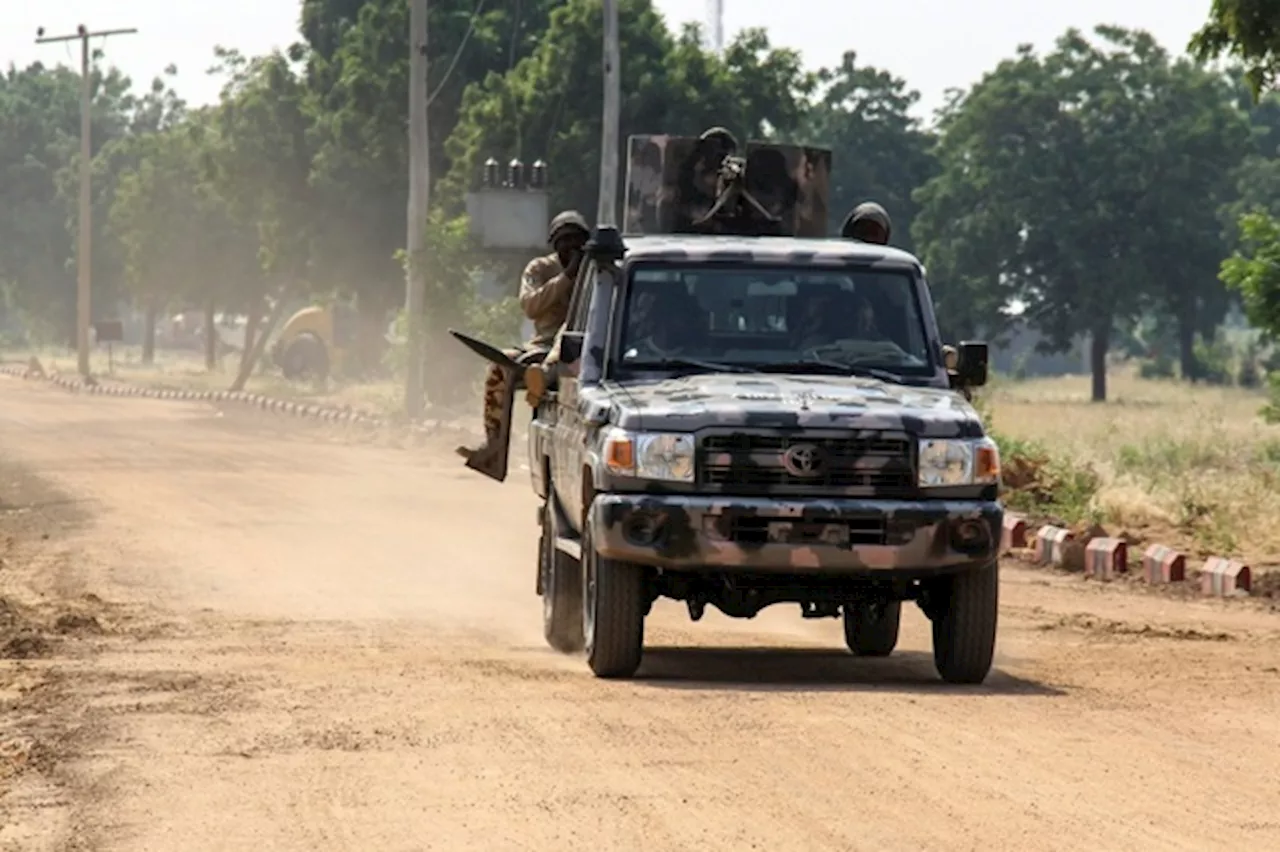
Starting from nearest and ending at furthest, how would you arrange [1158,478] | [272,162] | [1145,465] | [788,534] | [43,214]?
[788,534]
[1158,478]
[1145,465]
[272,162]
[43,214]

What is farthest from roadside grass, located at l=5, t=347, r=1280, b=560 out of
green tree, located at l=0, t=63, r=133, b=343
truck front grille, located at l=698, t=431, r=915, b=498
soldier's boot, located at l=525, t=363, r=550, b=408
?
green tree, located at l=0, t=63, r=133, b=343

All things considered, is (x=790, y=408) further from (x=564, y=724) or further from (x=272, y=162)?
(x=272, y=162)

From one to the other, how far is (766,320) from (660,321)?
519 mm

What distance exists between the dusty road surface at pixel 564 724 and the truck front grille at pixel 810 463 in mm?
919

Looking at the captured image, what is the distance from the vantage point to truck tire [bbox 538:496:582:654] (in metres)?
14.6

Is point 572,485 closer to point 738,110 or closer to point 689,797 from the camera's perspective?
point 689,797

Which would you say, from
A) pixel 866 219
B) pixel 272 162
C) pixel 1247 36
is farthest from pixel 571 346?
pixel 272 162

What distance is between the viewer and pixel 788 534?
40.0 ft

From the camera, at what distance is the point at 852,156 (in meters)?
94.9

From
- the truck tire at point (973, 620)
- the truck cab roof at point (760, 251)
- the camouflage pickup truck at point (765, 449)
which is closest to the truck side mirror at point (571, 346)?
the camouflage pickup truck at point (765, 449)

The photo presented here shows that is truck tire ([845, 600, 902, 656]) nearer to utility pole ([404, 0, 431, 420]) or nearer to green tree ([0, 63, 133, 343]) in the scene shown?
utility pole ([404, 0, 431, 420])

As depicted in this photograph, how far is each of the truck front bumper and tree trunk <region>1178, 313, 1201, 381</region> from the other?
71.0 meters

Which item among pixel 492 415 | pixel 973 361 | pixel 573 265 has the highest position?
pixel 573 265

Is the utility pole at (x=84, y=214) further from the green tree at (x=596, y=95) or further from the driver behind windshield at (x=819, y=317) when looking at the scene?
the driver behind windshield at (x=819, y=317)
